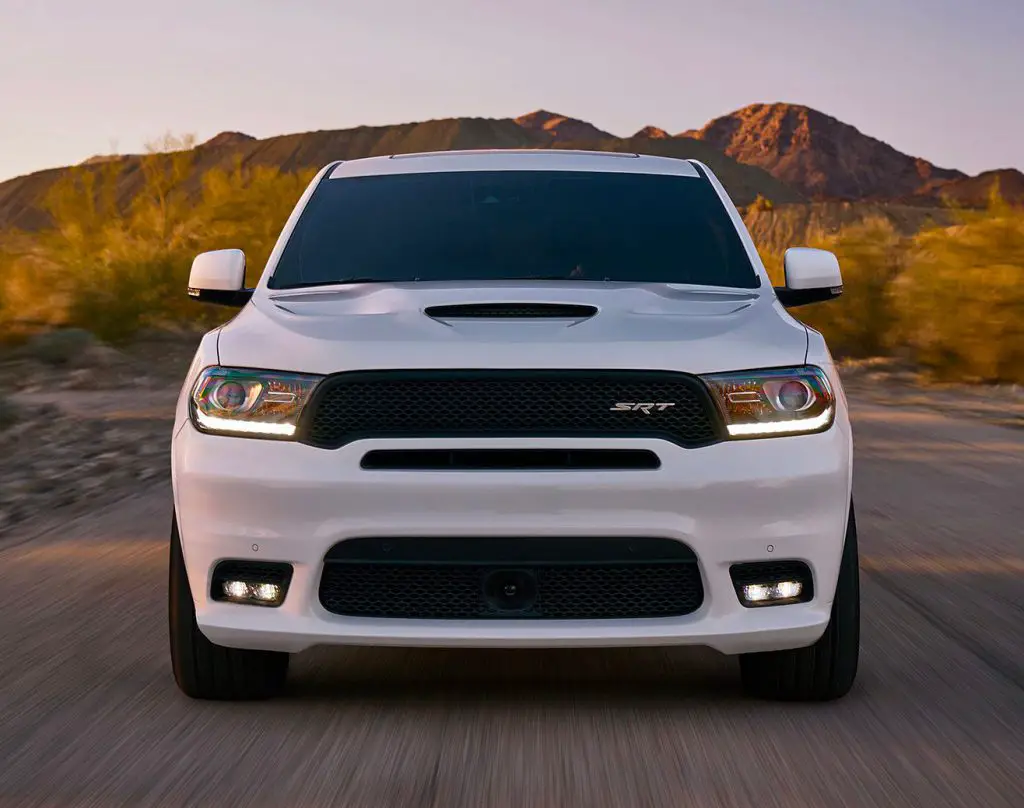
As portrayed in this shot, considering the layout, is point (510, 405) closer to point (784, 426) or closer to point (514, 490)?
point (514, 490)

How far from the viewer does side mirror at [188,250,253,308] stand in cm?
620

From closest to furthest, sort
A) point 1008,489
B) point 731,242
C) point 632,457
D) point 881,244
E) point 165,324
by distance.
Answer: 1. point 632,457
2. point 731,242
3. point 1008,489
4. point 165,324
5. point 881,244

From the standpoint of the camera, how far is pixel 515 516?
186 inches

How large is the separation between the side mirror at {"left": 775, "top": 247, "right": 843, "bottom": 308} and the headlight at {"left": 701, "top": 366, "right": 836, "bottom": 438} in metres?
1.20

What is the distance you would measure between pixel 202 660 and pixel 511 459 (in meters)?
1.20

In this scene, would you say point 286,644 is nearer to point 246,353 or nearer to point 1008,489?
point 246,353

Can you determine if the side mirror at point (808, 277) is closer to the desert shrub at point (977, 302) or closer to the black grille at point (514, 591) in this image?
the black grille at point (514, 591)

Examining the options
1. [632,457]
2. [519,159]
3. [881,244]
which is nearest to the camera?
[632,457]

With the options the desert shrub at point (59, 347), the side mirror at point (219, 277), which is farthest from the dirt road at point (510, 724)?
the desert shrub at point (59, 347)

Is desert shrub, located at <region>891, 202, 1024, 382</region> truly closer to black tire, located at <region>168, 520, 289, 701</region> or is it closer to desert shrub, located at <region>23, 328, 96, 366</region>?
desert shrub, located at <region>23, 328, 96, 366</region>

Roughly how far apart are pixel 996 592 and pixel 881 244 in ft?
101

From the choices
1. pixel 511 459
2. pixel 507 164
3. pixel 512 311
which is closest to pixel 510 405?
pixel 511 459

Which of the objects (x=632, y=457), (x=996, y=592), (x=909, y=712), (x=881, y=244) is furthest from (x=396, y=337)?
(x=881, y=244)

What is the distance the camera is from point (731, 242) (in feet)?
21.4
